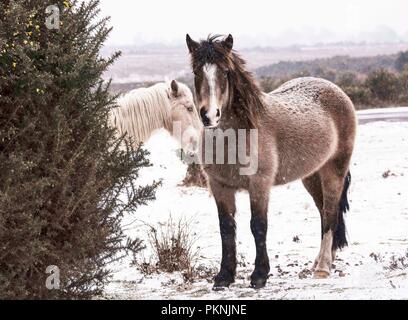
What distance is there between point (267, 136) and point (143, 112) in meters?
2.71

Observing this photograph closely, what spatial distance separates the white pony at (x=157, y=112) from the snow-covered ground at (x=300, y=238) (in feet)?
1.25

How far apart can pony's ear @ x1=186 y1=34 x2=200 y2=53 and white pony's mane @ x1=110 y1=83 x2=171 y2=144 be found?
2518 mm

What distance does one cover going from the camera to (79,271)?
463 centimetres

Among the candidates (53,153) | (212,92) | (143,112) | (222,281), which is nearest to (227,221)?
(222,281)

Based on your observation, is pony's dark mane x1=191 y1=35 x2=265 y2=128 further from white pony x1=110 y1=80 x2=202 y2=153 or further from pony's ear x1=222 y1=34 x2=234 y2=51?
white pony x1=110 y1=80 x2=202 y2=153

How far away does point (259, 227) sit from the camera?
580cm

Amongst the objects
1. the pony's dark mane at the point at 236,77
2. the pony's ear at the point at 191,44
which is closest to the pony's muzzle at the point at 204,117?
the pony's dark mane at the point at 236,77

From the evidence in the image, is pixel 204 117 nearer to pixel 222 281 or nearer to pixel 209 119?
pixel 209 119

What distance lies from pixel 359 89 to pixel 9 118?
74.6 ft

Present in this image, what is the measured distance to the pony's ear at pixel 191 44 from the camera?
5500 millimetres

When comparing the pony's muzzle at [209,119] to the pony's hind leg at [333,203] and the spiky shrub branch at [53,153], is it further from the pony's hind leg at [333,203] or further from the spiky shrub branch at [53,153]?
the pony's hind leg at [333,203]

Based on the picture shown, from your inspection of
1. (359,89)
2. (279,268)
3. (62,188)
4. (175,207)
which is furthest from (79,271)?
(359,89)

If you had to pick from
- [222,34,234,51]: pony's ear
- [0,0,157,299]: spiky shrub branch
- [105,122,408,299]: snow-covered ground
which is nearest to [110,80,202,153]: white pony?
[105,122,408,299]: snow-covered ground

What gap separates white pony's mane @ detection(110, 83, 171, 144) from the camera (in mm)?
8039
